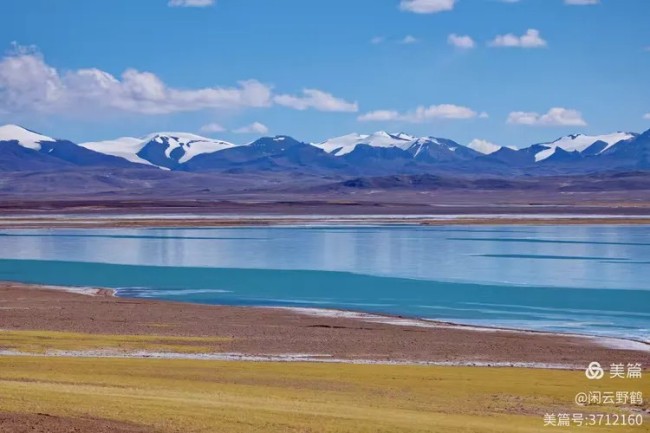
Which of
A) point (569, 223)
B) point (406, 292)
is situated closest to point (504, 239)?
point (569, 223)

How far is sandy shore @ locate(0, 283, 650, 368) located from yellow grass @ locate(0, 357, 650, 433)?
1.96 metres

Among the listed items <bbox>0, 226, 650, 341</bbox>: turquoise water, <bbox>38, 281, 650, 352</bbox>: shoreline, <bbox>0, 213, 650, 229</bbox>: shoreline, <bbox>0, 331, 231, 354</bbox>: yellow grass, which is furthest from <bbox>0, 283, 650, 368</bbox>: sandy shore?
<bbox>0, 213, 650, 229</bbox>: shoreline

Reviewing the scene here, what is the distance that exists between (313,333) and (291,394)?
28.7 feet

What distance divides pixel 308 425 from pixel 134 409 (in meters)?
2.54

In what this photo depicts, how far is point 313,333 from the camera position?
25656 mm

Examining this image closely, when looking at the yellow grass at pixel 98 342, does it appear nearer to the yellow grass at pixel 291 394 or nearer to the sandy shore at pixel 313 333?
the sandy shore at pixel 313 333

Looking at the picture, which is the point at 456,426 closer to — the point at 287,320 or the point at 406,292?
the point at 287,320

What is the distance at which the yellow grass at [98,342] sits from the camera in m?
22.4

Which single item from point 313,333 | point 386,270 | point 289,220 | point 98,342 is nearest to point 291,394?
point 98,342

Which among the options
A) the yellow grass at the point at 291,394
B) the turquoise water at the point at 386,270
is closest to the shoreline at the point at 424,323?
the turquoise water at the point at 386,270

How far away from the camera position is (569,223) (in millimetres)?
80500

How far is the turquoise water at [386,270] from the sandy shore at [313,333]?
2.29 m

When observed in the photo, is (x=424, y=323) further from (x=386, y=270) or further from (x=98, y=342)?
(x=386, y=270)

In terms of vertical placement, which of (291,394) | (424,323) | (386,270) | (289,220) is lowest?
(424,323)
